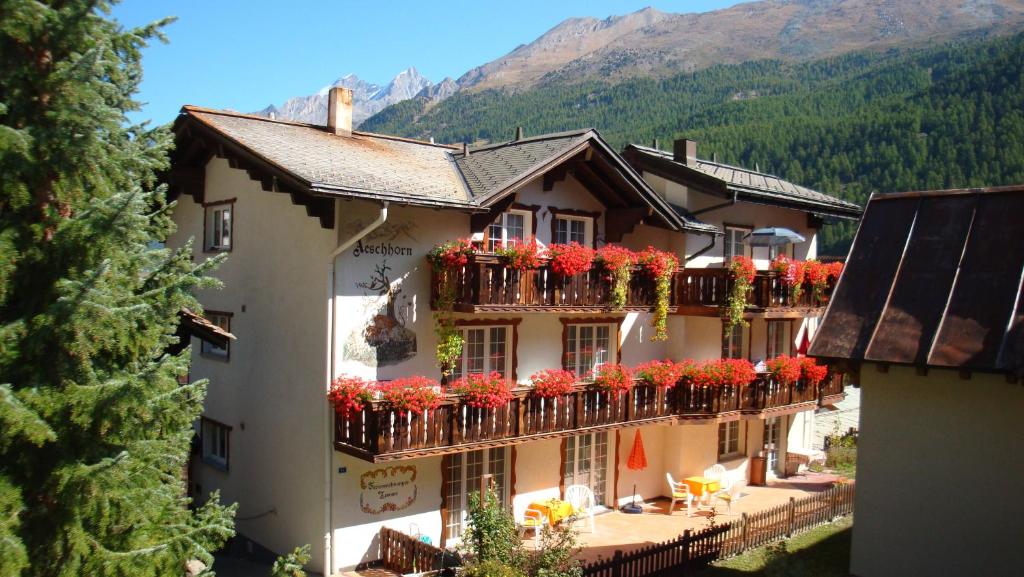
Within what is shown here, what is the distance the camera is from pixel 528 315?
1738 centimetres

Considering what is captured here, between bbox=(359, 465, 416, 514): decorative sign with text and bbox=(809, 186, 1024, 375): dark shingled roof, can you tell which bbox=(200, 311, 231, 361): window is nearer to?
bbox=(359, 465, 416, 514): decorative sign with text

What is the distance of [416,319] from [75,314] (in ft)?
27.3

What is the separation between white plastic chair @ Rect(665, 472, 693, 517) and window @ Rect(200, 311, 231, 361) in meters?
10.8

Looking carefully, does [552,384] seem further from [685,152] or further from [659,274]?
[685,152]

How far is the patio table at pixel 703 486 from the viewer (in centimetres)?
1950

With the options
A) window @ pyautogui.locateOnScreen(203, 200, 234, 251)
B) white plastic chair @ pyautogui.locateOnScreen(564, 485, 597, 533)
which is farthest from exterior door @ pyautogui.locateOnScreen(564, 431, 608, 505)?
window @ pyautogui.locateOnScreen(203, 200, 234, 251)

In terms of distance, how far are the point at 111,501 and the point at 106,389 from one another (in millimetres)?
1151

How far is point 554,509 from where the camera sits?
17.1 metres

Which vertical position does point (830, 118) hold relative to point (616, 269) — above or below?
above

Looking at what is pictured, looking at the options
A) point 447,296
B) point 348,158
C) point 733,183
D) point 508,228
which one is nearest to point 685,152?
point 733,183

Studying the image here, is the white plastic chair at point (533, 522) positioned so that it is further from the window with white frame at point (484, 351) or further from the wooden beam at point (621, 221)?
the wooden beam at point (621, 221)

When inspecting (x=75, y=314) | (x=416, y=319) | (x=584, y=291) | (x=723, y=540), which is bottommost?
(x=723, y=540)

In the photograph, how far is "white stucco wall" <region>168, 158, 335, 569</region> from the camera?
15133mm

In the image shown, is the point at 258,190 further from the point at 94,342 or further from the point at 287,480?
the point at 94,342
